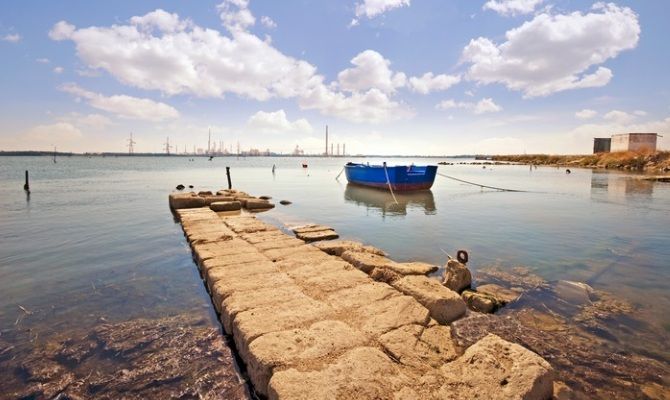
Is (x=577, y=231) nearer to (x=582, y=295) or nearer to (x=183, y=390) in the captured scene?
(x=582, y=295)

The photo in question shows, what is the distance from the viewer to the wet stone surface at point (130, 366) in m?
3.30

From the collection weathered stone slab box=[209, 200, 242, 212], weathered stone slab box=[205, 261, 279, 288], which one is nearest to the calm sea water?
weathered stone slab box=[205, 261, 279, 288]

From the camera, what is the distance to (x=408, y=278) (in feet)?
16.6

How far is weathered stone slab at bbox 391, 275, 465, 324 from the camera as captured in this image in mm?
4301

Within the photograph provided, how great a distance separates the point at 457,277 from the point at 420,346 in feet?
8.11

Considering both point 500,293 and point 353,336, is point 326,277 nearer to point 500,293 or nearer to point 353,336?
point 353,336

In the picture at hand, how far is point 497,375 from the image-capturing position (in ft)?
9.27

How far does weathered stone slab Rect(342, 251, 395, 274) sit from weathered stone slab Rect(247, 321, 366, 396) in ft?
7.82

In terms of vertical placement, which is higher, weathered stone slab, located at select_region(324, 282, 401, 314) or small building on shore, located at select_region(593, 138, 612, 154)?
small building on shore, located at select_region(593, 138, 612, 154)

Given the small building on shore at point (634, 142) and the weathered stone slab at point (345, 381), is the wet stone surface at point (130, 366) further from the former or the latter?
the small building on shore at point (634, 142)

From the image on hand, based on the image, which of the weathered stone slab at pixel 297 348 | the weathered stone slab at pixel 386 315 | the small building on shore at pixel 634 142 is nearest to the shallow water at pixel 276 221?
the weathered stone slab at pixel 297 348

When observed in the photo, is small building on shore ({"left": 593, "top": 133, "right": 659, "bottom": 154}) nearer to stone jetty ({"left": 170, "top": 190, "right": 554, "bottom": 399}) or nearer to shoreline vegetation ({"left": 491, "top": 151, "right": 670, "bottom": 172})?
shoreline vegetation ({"left": 491, "top": 151, "right": 670, "bottom": 172})

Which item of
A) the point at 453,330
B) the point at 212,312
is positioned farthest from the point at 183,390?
the point at 453,330

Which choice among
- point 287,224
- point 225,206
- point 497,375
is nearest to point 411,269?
point 497,375
